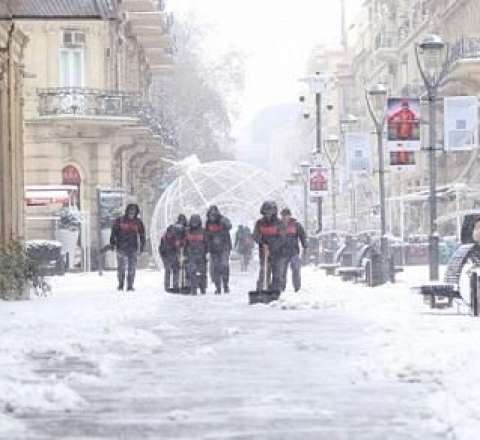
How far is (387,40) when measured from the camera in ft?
253

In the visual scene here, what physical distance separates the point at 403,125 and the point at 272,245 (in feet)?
15.7

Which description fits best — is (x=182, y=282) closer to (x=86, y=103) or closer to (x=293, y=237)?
(x=293, y=237)

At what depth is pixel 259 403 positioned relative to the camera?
938cm

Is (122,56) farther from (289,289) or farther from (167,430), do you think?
(167,430)

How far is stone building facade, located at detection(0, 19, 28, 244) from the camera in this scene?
25938 mm

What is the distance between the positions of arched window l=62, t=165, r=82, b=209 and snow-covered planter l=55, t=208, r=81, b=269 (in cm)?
279

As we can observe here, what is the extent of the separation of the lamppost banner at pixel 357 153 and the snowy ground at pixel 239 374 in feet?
→ 58.0

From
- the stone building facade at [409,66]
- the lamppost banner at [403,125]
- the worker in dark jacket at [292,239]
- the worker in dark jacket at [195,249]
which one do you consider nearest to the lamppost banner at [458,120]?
the lamppost banner at [403,125]

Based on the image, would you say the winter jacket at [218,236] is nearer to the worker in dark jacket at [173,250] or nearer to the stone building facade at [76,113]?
the worker in dark jacket at [173,250]

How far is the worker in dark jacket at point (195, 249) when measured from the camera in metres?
26.3

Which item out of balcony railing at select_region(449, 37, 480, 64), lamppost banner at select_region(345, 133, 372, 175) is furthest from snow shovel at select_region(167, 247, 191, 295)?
balcony railing at select_region(449, 37, 480, 64)

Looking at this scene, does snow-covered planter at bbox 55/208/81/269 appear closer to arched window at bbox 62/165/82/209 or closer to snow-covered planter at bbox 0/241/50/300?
arched window at bbox 62/165/82/209

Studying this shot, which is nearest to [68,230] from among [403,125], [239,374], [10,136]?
[10,136]

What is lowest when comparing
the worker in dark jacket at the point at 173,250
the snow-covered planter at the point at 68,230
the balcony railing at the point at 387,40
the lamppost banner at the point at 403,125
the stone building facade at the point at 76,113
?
the worker in dark jacket at the point at 173,250
